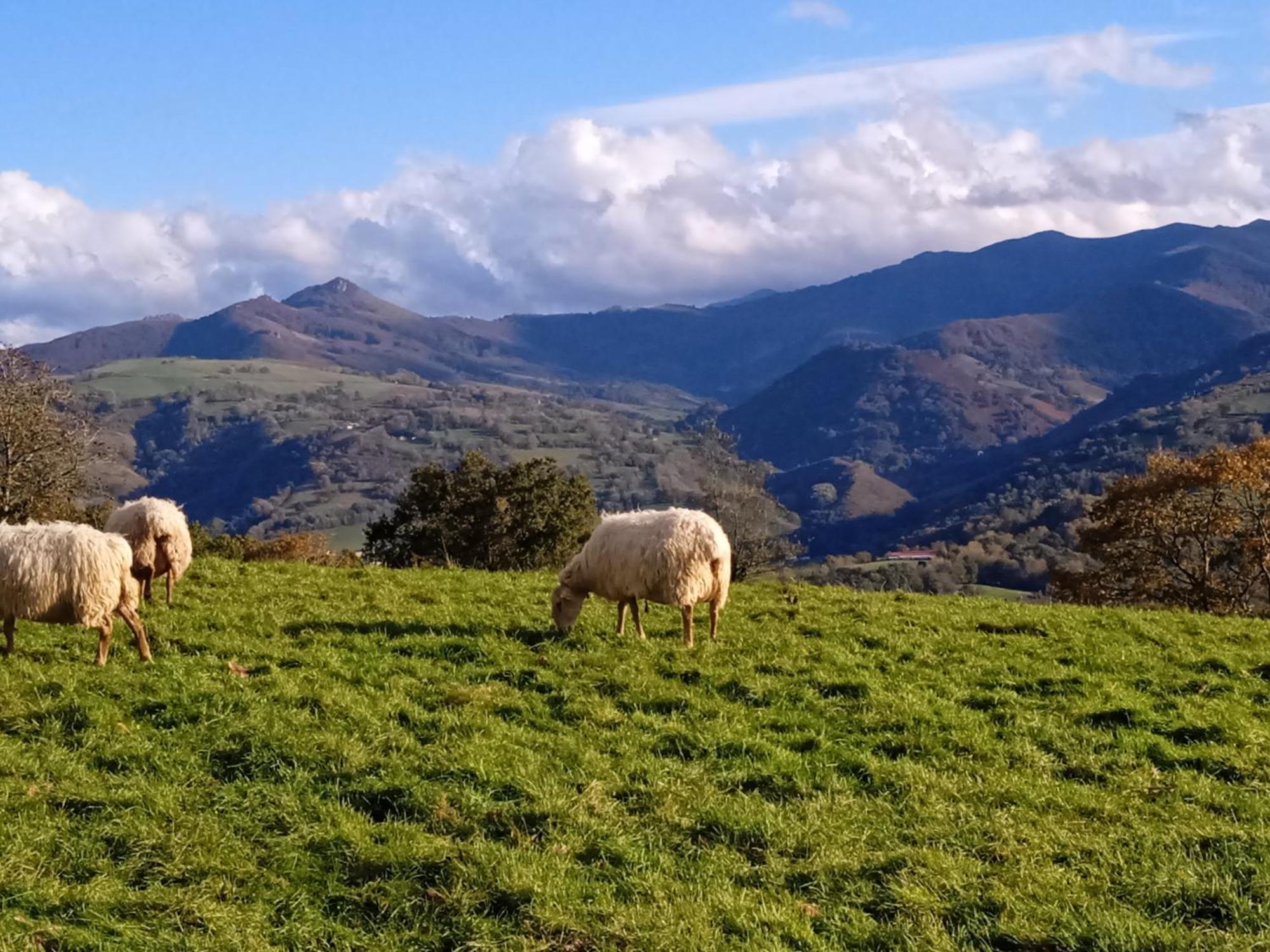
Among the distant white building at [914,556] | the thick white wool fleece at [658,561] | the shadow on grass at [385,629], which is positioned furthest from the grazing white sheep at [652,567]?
the distant white building at [914,556]

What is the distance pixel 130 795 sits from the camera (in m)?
11.5

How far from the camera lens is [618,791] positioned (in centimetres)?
1213

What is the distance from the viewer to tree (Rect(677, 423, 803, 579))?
58.8 metres

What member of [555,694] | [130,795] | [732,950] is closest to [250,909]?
[130,795]

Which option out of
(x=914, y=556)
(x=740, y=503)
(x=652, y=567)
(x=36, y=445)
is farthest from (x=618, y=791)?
(x=914, y=556)

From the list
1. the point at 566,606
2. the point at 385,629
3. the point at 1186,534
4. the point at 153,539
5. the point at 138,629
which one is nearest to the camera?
the point at 138,629

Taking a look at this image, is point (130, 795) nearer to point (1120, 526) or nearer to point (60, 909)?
point (60, 909)

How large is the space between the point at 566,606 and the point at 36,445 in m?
30.5

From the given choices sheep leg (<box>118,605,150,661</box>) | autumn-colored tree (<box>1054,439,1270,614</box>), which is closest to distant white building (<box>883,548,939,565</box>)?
autumn-colored tree (<box>1054,439,1270,614</box>)

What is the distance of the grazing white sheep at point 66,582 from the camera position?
15719mm

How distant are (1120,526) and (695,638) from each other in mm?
36302

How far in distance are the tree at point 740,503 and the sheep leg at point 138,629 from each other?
35.3m

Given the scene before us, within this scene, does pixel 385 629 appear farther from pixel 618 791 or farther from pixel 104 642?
pixel 618 791

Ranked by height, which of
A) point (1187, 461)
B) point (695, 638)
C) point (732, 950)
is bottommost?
point (732, 950)
